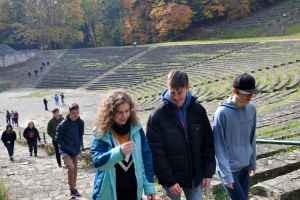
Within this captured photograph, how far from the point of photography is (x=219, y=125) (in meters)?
3.13

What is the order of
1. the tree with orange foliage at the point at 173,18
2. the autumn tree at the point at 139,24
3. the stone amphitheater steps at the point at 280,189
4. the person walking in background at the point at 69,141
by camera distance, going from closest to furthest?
1. the stone amphitheater steps at the point at 280,189
2. the person walking in background at the point at 69,141
3. the tree with orange foliage at the point at 173,18
4. the autumn tree at the point at 139,24

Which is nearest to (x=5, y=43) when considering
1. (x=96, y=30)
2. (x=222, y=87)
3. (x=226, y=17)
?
(x=96, y=30)

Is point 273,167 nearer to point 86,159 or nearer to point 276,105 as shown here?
point 86,159

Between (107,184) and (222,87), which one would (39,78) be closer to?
(222,87)

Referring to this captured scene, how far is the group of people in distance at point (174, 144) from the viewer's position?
9.59 feet

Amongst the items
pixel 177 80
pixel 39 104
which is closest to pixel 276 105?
pixel 177 80

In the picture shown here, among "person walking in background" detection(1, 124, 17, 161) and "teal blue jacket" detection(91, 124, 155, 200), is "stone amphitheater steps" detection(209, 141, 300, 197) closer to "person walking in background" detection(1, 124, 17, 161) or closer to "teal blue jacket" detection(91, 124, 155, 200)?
"teal blue jacket" detection(91, 124, 155, 200)

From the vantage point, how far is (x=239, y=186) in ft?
10.5

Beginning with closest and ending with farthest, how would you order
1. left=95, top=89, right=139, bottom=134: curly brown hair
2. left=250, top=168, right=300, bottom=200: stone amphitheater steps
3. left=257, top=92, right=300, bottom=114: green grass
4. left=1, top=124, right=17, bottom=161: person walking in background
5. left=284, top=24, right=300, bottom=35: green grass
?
1. left=95, top=89, right=139, bottom=134: curly brown hair
2. left=250, top=168, right=300, bottom=200: stone amphitheater steps
3. left=1, top=124, right=17, bottom=161: person walking in background
4. left=257, top=92, right=300, bottom=114: green grass
5. left=284, top=24, right=300, bottom=35: green grass

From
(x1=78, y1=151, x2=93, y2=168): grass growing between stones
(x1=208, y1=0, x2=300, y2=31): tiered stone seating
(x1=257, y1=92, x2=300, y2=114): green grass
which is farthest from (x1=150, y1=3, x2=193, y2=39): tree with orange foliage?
(x1=78, y1=151, x2=93, y2=168): grass growing between stones

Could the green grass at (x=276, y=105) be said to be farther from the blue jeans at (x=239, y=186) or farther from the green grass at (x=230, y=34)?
the green grass at (x=230, y=34)

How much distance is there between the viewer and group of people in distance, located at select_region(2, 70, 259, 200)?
2922 millimetres

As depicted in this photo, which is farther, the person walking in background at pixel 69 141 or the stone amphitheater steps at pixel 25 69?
the stone amphitheater steps at pixel 25 69

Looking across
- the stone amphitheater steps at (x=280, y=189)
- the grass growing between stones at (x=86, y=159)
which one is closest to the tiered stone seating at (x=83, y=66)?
the grass growing between stones at (x=86, y=159)
